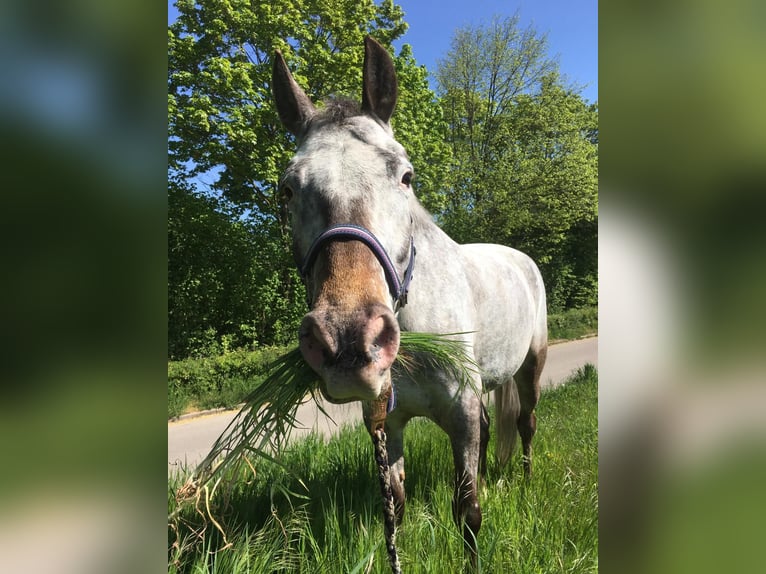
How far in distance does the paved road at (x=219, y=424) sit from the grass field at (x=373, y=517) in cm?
44

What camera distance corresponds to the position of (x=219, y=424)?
6.47 metres

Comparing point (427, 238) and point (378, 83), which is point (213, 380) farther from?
point (378, 83)

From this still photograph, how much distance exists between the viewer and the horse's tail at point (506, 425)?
3652 millimetres

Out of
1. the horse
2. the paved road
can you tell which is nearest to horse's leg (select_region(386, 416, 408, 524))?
the horse

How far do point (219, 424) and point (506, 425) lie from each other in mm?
4765

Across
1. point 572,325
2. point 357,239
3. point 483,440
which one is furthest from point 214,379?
point 572,325

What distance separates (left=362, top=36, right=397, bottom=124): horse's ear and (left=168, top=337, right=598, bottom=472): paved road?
2105 mm

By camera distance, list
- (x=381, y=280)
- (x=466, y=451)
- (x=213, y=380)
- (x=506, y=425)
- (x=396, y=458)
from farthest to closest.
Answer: (x=213, y=380)
(x=506, y=425)
(x=396, y=458)
(x=466, y=451)
(x=381, y=280)

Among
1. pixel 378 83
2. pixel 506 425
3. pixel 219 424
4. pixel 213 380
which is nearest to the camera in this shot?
pixel 378 83

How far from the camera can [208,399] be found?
730cm
